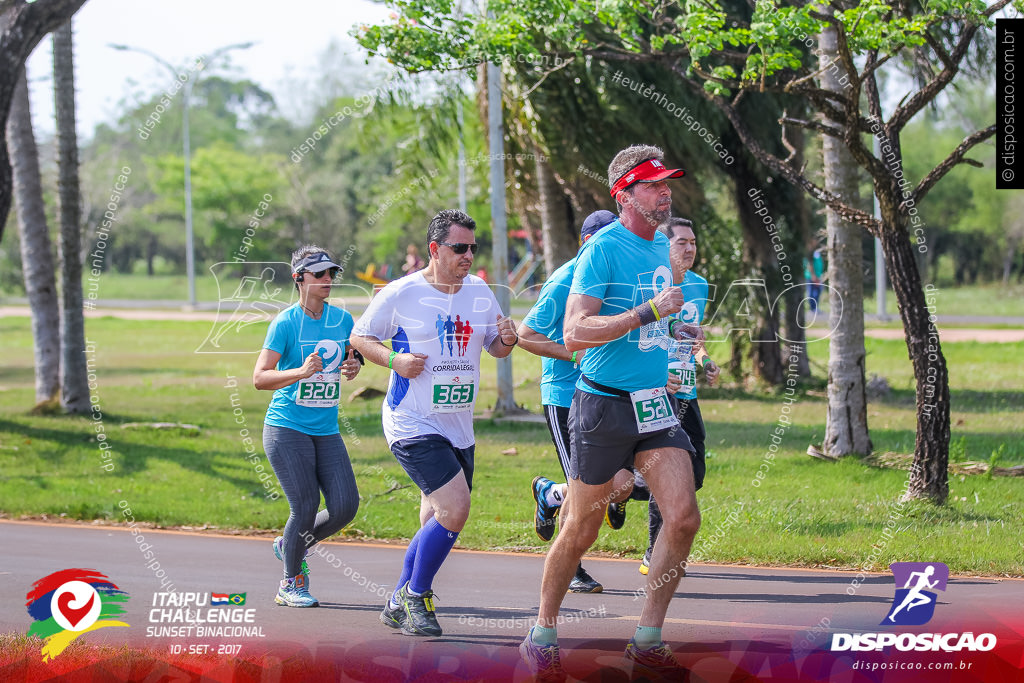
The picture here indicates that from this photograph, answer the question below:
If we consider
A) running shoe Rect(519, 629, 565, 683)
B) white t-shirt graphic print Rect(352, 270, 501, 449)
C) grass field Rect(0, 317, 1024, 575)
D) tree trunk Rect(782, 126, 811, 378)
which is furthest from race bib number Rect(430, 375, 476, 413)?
tree trunk Rect(782, 126, 811, 378)

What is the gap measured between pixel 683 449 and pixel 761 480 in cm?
530

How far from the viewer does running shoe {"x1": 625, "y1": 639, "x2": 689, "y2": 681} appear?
4.66m

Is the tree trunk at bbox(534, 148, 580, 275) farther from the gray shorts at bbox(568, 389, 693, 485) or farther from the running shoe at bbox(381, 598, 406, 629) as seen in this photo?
the gray shorts at bbox(568, 389, 693, 485)

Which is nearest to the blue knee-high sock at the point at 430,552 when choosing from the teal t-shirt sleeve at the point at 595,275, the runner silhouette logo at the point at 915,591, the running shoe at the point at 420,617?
the running shoe at the point at 420,617

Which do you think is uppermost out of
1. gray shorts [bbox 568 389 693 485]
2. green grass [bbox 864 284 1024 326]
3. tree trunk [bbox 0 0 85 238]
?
tree trunk [bbox 0 0 85 238]

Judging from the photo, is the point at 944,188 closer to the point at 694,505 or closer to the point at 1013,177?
the point at 1013,177

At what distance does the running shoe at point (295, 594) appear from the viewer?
626 cm

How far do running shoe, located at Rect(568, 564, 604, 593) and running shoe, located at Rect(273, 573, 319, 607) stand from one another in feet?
5.07

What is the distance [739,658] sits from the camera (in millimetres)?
5090

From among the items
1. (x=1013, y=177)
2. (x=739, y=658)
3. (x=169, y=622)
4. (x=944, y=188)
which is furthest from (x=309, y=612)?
(x=944, y=188)

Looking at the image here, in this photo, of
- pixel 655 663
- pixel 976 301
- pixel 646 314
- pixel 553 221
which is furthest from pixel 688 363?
pixel 976 301

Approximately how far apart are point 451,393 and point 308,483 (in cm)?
118

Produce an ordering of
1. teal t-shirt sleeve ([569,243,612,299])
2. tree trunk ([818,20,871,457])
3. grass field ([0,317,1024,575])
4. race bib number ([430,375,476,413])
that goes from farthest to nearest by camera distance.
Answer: tree trunk ([818,20,871,457])
grass field ([0,317,1024,575])
race bib number ([430,375,476,413])
teal t-shirt sleeve ([569,243,612,299])

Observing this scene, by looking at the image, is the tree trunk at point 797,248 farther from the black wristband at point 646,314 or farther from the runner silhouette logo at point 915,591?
the black wristband at point 646,314
